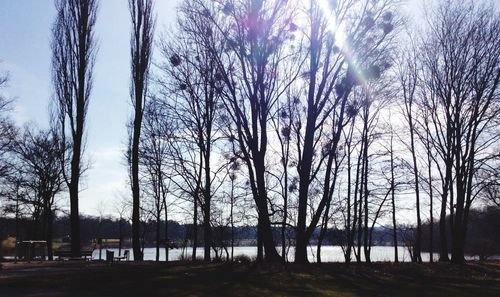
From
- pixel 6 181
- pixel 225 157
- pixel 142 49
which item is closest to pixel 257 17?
pixel 225 157

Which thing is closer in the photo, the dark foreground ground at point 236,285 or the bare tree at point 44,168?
the dark foreground ground at point 236,285

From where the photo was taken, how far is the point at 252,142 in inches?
870

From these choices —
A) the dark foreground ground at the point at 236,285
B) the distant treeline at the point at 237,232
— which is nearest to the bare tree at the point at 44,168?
the distant treeline at the point at 237,232

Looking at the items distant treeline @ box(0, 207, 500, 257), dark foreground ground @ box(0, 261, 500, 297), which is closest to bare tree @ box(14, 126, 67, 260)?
distant treeline @ box(0, 207, 500, 257)

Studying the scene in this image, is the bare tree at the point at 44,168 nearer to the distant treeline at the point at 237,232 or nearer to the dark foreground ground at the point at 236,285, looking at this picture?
the distant treeline at the point at 237,232

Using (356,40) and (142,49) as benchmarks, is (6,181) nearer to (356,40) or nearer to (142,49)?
(142,49)

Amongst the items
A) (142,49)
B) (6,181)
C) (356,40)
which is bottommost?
(6,181)

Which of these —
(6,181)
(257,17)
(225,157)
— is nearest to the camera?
(257,17)

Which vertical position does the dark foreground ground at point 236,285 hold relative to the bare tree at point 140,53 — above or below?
below

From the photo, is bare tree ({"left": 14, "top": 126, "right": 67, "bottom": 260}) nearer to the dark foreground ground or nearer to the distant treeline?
the distant treeline

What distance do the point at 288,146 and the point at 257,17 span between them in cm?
1217

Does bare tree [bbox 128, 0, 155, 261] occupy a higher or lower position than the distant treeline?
A: higher

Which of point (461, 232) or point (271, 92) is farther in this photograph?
point (461, 232)

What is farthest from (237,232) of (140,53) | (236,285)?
(236,285)
